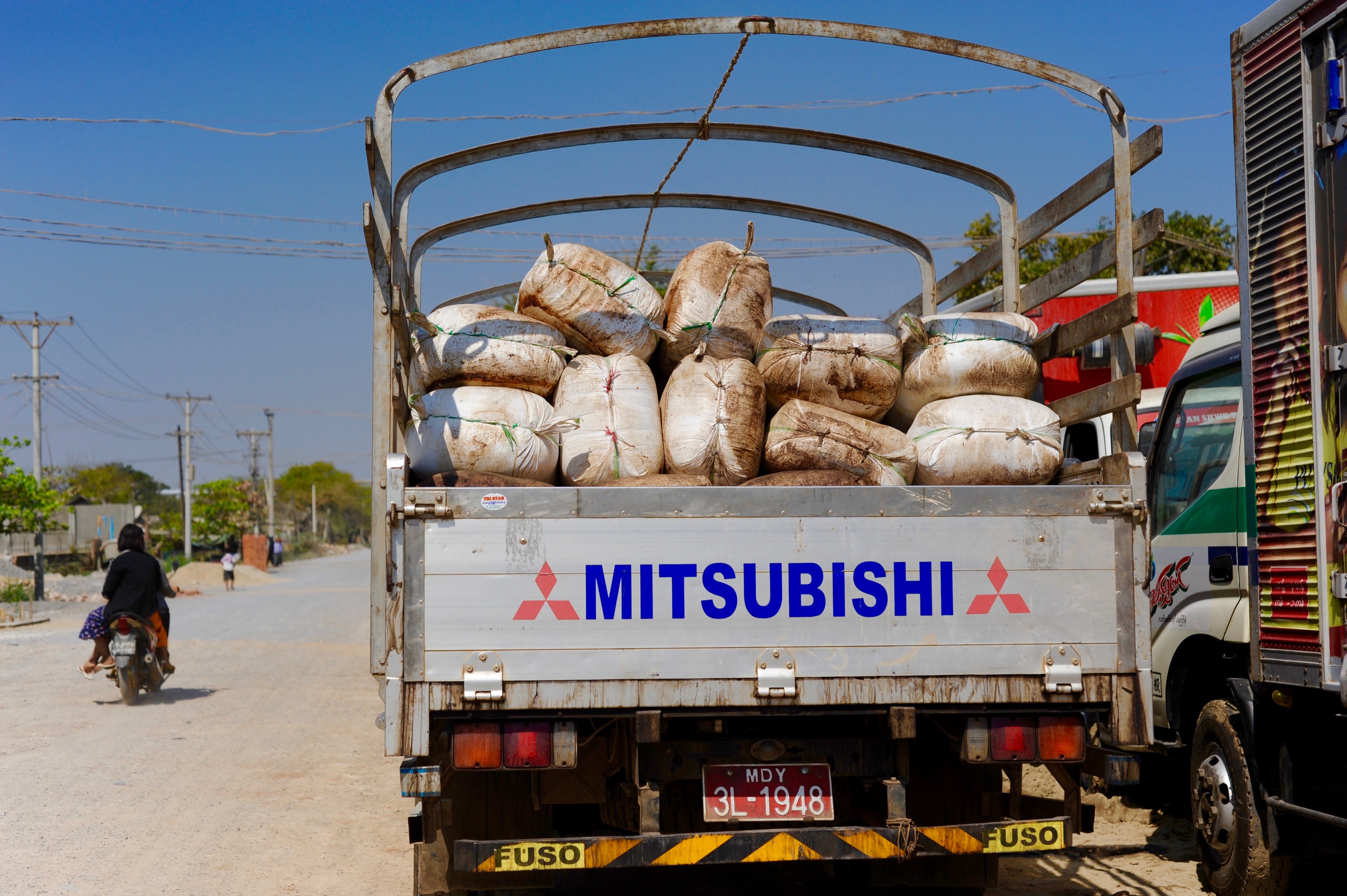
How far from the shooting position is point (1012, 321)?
15.6 feet

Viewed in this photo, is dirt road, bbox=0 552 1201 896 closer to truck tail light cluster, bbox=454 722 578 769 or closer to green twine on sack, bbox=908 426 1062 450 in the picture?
truck tail light cluster, bbox=454 722 578 769

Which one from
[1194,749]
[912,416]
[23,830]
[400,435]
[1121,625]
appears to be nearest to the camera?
[1121,625]

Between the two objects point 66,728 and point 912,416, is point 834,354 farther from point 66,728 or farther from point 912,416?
point 66,728

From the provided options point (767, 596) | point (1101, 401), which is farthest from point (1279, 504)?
point (767, 596)

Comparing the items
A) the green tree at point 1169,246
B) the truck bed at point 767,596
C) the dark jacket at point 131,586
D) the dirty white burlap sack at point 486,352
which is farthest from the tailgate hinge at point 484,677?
the green tree at point 1169,246

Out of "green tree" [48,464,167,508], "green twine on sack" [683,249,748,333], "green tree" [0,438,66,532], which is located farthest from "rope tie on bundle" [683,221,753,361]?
"green tree" [48,464,167,508]

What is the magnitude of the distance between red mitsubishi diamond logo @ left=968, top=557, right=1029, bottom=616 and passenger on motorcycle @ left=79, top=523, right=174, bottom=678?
8.66m

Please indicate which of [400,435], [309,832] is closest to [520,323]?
[400,435]

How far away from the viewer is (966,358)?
15.0 feet

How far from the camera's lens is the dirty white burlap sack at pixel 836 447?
4242 mm

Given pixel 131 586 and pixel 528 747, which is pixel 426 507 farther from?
pixel 131 586

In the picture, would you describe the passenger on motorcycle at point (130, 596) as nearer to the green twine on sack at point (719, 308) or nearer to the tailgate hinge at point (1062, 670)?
the green twine on sack at point (719, 308)

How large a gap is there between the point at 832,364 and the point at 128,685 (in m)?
8.34

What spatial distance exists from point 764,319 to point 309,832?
350cm
